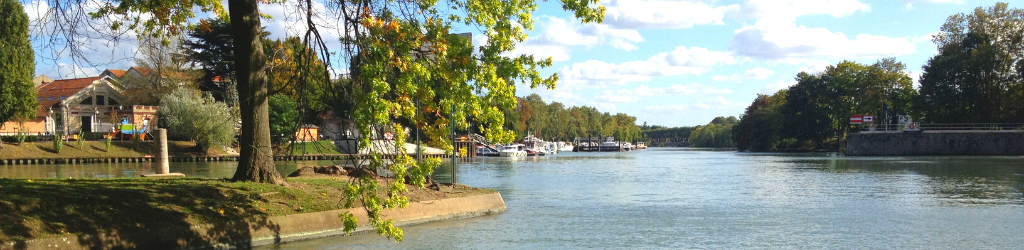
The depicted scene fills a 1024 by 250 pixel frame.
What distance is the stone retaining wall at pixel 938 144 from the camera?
277 feet

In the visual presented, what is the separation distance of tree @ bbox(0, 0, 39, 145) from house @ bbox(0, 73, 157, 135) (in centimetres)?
1383

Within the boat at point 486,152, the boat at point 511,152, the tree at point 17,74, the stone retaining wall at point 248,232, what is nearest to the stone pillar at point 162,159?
the stone retaining wall at point 248,232

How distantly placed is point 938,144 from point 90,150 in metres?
83.6

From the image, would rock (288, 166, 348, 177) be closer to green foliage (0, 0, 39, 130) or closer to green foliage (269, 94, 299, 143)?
green foliage (0, 0, 39, 130)

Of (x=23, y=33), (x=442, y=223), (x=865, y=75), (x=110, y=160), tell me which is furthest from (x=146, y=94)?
→ (x=865, y=75)

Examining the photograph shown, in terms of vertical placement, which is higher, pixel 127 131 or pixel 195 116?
pixel 195 116

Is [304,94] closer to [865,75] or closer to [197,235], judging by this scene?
[197,235]

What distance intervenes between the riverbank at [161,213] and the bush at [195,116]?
55.7m

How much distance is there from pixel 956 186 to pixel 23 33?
5463 centimetres

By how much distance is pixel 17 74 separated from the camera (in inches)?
2302

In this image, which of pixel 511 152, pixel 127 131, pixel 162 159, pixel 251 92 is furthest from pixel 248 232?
pixel 511 152

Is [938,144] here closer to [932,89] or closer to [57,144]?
[932,89]

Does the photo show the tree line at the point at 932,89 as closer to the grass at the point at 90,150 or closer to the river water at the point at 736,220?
the river water at the point at 736,220

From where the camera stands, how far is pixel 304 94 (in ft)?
45.8
